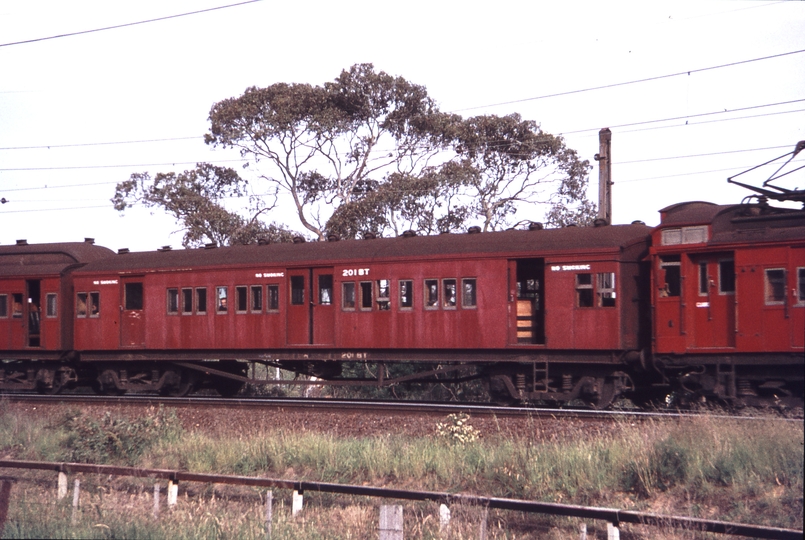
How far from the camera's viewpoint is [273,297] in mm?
21188

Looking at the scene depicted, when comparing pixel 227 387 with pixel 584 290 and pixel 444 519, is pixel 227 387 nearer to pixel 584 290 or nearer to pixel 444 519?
pixel 584 290

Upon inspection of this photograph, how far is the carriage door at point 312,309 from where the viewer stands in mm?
20500

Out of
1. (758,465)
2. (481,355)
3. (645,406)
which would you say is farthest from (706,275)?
(758,465)

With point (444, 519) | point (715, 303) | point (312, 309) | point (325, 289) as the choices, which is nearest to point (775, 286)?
point (715, 303)

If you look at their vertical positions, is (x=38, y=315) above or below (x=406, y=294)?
below

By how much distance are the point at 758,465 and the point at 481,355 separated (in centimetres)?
849

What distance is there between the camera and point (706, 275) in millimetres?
16219

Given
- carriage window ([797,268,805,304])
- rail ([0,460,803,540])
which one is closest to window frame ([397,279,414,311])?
rail ([0,460,803,540])

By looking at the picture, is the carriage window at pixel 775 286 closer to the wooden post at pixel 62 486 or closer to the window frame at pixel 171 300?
the wooden post at pixel 62 486

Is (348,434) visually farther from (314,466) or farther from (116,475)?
(116,475)

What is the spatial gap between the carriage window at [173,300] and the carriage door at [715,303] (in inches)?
517

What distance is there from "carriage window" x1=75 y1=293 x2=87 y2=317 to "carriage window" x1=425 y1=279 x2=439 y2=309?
10507mm

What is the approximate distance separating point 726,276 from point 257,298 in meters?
11.2

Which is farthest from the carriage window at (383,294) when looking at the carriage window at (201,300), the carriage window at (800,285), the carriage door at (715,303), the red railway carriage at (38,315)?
the red railway carriage at (38,315)
